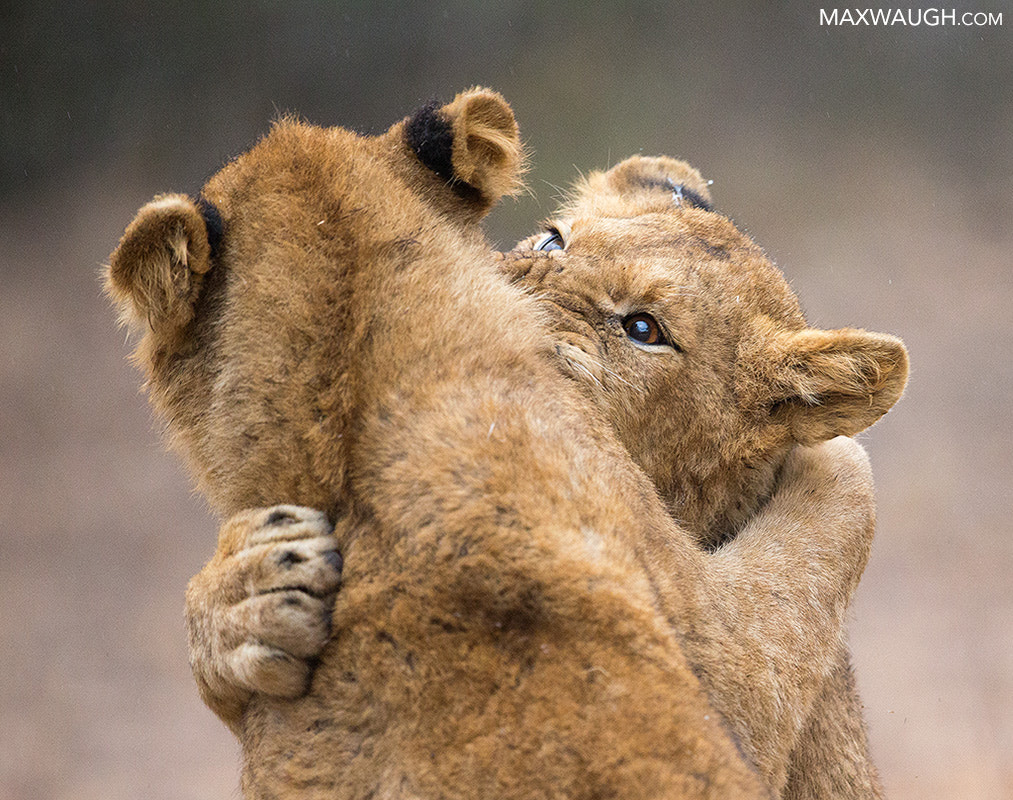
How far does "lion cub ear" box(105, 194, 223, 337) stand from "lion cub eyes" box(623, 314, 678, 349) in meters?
1.36

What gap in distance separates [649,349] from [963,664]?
7.57m

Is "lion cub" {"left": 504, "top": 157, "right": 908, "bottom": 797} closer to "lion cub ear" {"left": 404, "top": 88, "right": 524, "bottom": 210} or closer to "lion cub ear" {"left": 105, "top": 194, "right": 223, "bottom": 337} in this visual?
"lion cub ear" {"left": 404, "top": 88, "right": 524, "bottom": 210}

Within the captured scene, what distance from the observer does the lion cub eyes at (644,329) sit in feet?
11.7

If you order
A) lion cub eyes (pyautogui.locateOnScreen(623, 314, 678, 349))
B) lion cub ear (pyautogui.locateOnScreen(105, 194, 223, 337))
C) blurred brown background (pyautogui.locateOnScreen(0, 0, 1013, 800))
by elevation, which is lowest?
lion cub ear (pyautogui.locateOnScreen(105, 194, 223, 337))

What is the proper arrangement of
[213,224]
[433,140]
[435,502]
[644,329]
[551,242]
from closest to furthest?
[435,502]
[213,224]
[433,140]
[644,329]
[551,242]

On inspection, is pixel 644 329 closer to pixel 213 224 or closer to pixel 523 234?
pixel 213 224

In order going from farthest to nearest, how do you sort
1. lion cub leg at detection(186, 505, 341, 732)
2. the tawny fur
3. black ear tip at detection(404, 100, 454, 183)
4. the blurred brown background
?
the blurred brown background
black ear tip at detection(404, 100, 454, 183)
lion cub leg at detection(186, 505, 341, 732)
the tawny fur

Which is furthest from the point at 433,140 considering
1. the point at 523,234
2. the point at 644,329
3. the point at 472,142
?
the point at 523,234

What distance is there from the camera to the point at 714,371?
12.1 ft

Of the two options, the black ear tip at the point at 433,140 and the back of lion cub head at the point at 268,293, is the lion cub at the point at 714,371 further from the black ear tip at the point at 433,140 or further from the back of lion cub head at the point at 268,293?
the back of lion cub head at the point at 268,293

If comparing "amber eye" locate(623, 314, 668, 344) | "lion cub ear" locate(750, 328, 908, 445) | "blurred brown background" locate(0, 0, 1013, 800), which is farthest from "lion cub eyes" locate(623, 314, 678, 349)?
"blurred brown background" locate(0, 0, 1013, 800)

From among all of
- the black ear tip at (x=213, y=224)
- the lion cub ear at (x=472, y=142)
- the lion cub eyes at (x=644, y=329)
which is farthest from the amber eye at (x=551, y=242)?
the black ear tip at (x=213, y=224)

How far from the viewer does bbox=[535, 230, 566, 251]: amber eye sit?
3.92m

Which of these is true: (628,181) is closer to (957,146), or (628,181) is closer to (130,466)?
(130,466)
